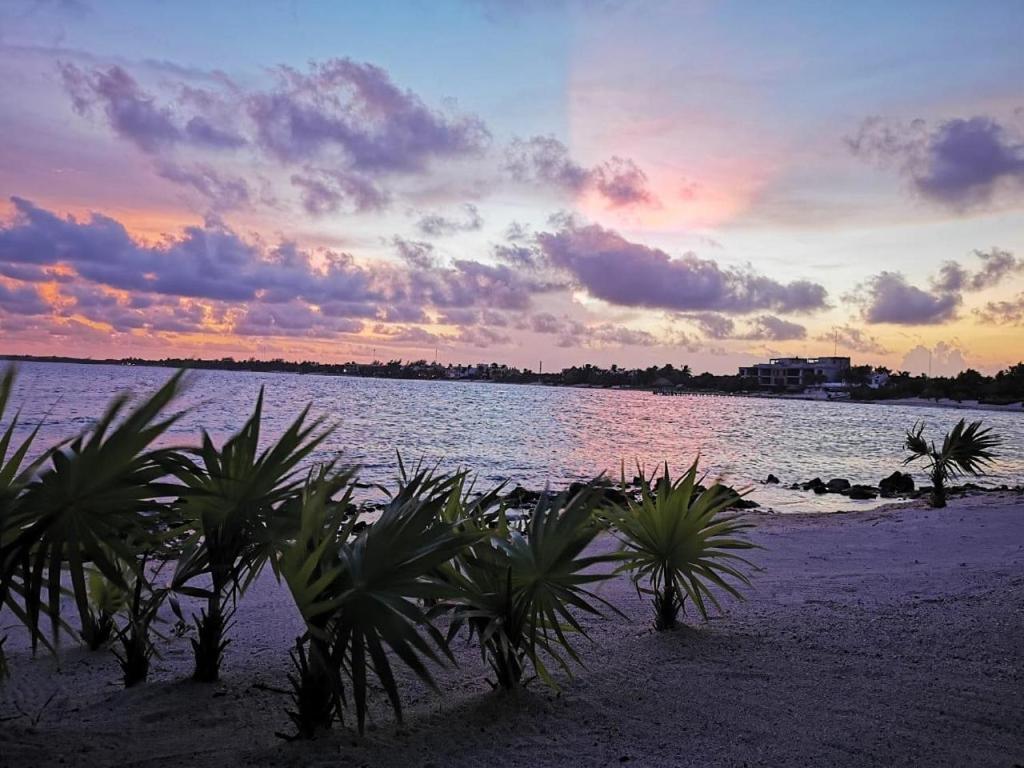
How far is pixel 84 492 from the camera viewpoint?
303 centimetres

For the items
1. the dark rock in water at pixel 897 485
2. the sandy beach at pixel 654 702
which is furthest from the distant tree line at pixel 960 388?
the sandy beach at pixel 654 702

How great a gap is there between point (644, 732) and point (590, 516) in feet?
3.89

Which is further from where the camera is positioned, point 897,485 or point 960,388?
point 960,388

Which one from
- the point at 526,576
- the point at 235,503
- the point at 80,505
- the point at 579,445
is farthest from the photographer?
the point at 579,445

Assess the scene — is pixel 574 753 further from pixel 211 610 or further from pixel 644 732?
pixel 211 610

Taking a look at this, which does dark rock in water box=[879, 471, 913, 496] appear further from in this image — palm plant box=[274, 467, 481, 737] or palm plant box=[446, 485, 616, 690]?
palm plant box=[274, 467, 481, 737]

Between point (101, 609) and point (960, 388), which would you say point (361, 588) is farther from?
point (960, 388)

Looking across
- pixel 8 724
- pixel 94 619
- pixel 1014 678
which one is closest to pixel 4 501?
pixel 8 724

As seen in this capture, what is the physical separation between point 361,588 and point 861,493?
22393 mm

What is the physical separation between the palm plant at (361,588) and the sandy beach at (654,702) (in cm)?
51

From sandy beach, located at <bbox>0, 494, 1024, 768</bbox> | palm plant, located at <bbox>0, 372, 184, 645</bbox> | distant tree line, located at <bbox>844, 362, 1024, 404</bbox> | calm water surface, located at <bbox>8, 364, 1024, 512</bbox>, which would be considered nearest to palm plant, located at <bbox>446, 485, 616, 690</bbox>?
sandy beach, located at <bbox>0, 494, 1024, 768</bbox>

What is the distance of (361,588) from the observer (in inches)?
130

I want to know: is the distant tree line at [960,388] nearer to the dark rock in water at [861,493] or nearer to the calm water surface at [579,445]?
the calm water surface at [579,445]

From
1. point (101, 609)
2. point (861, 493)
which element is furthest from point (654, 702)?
point (861, 493)
